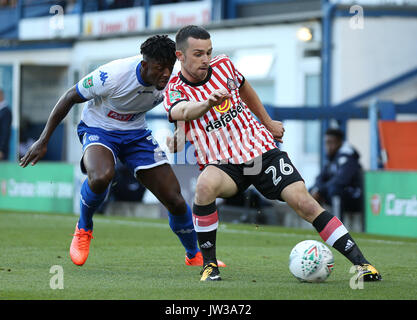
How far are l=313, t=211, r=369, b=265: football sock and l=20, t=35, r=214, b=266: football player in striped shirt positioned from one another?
1.59m

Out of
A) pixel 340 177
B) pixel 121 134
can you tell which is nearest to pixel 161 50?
pixel 121 134

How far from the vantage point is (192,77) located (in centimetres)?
733

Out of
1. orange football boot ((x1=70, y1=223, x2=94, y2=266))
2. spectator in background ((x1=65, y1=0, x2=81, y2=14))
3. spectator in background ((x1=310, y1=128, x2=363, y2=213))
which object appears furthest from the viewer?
spectator in background ((x1=65, y1=0, x2=81, y2=14))

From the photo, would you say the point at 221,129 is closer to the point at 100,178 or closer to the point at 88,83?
the point at 100,178

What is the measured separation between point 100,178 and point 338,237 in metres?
2.07

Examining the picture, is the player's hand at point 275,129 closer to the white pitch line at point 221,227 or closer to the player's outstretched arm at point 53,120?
the player's outstretched arm at point 53,120

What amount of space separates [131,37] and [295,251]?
52.7 feet

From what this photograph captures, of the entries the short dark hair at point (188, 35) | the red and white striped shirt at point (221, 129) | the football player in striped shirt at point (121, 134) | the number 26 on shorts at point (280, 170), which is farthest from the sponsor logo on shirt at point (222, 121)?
the football player in striped shirt at point (121, 134)

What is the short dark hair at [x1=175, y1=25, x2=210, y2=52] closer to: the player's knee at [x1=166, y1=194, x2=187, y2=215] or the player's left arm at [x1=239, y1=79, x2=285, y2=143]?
the player's left arm at [x1=239, y1=79, x2=285, y2=143]

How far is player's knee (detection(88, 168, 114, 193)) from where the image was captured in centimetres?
805

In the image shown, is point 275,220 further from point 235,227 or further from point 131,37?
point 131,37

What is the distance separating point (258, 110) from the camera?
25.5 feet

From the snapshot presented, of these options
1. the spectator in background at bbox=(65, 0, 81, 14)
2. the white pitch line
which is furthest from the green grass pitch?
the spectator in background at bbox=(65, 0, 81, 14)

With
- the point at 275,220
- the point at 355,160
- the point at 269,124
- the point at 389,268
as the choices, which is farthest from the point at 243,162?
the point at 275,220
